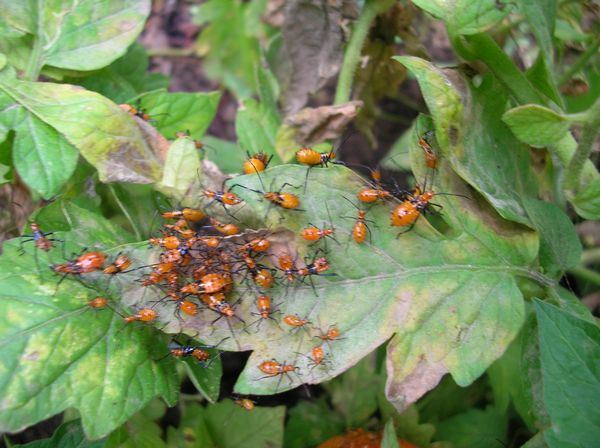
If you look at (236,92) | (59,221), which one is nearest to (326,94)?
(236,92)

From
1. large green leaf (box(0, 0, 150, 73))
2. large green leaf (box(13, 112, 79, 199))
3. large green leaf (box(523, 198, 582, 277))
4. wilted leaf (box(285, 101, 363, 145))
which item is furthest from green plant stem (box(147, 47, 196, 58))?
large green leaf (box(523, 198, 582, 277))

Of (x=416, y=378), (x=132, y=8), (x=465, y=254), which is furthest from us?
(x=132, y=8)

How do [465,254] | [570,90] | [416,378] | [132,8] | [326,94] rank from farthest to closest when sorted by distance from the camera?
1. [326,94]
2. [570,90]
3. [132,8]
4. [465,254]
5. [416,378]

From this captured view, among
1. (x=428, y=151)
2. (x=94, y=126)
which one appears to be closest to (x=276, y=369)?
(x=428, y=151)

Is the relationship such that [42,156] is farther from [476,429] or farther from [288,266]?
[476,429]

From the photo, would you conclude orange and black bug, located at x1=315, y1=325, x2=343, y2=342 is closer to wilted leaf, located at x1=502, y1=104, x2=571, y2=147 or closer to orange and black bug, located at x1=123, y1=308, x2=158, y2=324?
orange and black bug, located at x1=123, y1=308, x2=158, y2=324

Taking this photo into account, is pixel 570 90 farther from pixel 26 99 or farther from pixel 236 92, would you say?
pixel 26 99

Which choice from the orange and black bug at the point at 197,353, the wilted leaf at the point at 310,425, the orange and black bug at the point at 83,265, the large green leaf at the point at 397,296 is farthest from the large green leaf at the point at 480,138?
the wilted leaf at the point at 310,425
